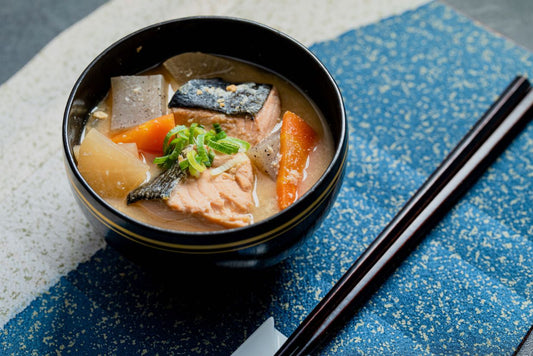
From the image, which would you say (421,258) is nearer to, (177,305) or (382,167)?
(382,167)

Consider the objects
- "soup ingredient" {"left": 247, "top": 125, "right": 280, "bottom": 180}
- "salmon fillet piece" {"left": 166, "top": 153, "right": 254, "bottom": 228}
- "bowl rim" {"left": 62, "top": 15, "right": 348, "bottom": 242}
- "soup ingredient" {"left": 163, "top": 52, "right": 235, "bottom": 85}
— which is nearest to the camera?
"bowl rim" {"left": 62, "top": 15, "right": 348, "bottom": 242}

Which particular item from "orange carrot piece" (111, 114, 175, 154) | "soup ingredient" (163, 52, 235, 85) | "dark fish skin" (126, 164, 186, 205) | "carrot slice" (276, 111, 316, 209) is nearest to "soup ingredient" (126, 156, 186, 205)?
"dark fish skin" (126, 164, 186, 205)

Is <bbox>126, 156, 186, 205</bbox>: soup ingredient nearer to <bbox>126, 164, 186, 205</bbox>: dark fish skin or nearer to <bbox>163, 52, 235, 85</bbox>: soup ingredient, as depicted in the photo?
<bbox>126, 164, 186, 205</bbox>: dark fish skin

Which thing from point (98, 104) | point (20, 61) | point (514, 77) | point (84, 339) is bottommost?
point (514, 77)

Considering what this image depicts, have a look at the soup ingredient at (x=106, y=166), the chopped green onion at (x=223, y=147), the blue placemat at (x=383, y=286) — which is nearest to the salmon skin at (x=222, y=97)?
the chopped green onion at (x=223, y=147)

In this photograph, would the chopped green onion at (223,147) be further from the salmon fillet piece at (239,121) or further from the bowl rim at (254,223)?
the bowl rim at (254,223)

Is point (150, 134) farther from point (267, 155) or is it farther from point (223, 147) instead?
point (267, 155)

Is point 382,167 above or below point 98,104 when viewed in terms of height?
below

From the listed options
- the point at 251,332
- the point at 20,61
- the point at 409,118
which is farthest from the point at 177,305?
the point at 20,61
